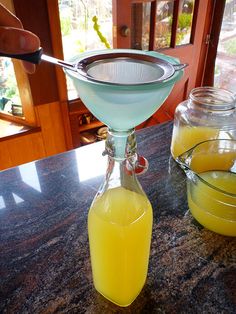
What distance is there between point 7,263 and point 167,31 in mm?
1711

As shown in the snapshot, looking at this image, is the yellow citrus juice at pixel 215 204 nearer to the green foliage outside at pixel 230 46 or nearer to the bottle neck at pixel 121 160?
the bottle neck at pixel 121 160

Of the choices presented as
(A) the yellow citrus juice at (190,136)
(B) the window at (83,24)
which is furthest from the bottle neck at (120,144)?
(B) the window at (83,24)

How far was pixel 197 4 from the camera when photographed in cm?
180

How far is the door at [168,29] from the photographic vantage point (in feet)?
5.27

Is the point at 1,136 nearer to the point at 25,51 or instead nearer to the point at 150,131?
the point at 150,131

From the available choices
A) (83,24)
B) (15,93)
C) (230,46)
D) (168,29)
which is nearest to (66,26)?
(83,24)

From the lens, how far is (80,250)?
538 millimetres

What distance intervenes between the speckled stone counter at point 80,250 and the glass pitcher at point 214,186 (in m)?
0.04

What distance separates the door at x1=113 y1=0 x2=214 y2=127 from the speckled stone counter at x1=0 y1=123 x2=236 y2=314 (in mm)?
1134

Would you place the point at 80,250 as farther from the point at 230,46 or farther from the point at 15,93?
the point at 230,46

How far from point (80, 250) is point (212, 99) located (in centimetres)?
55

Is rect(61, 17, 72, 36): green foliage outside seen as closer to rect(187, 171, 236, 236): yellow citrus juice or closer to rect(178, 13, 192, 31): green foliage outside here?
rect(178, 13, 192, 31): green foliage outside

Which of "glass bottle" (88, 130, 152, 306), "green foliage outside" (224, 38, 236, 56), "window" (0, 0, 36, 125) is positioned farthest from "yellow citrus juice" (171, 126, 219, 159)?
"green foliage outside" (224, 38, 236, 56)

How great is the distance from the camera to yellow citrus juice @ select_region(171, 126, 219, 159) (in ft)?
2.47
